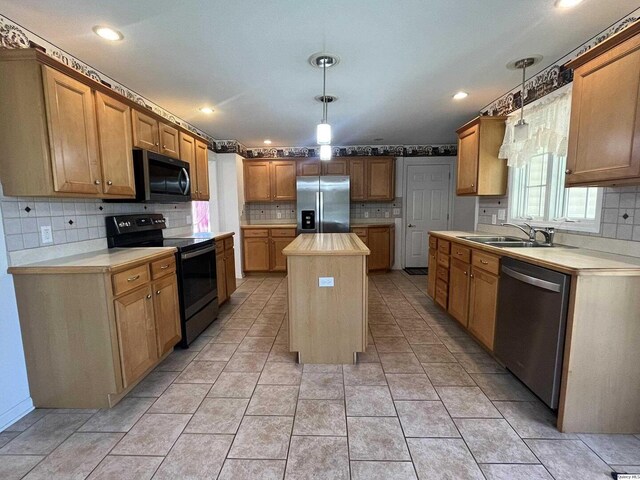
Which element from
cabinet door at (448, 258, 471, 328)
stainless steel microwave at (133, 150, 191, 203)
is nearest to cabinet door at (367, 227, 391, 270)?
→ cabinet door at (448, 258, 471, 328)

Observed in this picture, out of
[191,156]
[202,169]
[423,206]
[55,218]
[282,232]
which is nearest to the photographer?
[55,218]

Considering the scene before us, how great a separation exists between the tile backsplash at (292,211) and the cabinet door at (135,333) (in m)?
3.58

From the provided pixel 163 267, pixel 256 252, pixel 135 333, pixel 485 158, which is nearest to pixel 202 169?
pixel 163 267

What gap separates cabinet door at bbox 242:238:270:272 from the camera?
5.12 m

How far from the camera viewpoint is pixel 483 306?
7.75ft

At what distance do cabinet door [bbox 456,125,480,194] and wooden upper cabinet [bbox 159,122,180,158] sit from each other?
312 centimetres

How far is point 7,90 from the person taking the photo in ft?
5.23

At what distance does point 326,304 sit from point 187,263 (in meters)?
1.30

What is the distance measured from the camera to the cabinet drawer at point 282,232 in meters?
5.10

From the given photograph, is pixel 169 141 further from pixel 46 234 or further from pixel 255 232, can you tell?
pixel 255 232

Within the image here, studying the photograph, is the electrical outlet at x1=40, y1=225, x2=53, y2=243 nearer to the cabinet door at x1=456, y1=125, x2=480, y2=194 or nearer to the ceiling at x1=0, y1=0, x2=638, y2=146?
the ceiling at x1=0, y1=0, x2=638, y2=146

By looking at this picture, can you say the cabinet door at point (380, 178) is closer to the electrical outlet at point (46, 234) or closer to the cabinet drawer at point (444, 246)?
the cabinet drawer at point (444, 246)

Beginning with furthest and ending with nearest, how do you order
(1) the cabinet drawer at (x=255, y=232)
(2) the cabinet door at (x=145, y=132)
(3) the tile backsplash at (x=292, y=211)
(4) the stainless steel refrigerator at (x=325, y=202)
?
1. (3) the tile backsplash at (x=292, y=211)
2. (1) the cabinet drawer at (x=255, y=232)
3. (4) the stainless steel refrigerator at (x=325, y=202)
4. (2) the cabinet door at (x=145, y=132)

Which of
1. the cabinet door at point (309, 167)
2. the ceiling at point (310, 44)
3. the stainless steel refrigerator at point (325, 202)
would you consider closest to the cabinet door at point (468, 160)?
the ceiling at point (310, 44)
